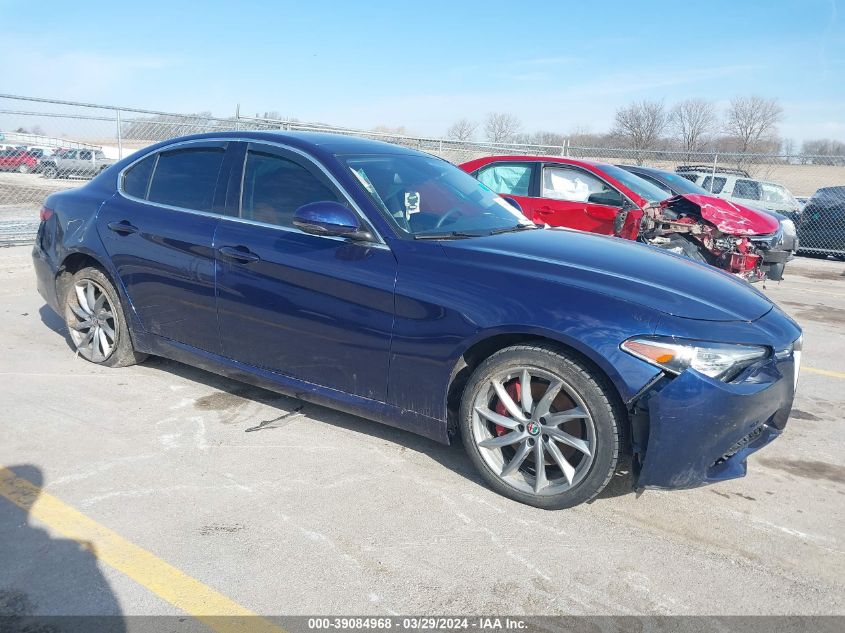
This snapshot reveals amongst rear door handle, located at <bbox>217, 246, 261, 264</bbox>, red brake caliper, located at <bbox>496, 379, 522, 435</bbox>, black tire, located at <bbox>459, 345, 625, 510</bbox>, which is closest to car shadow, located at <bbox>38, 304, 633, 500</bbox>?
black tire, located at <bbox>459, 345, 625, 510</bbox>

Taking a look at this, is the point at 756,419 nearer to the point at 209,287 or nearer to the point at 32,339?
the point at 209,287

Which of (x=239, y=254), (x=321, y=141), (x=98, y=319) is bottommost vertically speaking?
(x=98, y=319)

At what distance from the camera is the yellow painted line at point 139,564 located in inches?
94.3

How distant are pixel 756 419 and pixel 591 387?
2.42ft

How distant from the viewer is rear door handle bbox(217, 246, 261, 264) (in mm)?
3816

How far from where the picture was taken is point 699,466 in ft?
9.61

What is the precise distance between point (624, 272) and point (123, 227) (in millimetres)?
3191

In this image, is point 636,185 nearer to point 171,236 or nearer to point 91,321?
point 171,236

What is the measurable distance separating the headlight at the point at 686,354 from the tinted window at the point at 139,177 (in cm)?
335

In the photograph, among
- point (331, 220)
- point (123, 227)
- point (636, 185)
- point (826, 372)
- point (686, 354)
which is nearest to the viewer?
point (686, 354)

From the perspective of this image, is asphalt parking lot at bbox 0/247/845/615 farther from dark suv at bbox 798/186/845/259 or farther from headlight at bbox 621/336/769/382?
dark suv at bbox 798/186/845/259

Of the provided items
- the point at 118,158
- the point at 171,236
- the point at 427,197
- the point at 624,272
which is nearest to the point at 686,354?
the point at 624,272

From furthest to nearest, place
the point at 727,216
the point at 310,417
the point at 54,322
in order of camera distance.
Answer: the point at 727,216, the point at 54,322, the point at 310,417

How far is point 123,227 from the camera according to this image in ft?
14.7
